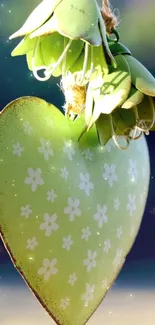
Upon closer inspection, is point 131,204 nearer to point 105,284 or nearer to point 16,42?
point 105,284

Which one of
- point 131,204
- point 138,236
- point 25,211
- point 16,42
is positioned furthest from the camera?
point 138,236

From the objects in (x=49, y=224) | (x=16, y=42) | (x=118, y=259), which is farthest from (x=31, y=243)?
(x=16, y=42)

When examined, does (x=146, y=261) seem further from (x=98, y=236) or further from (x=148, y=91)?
(x=148, y=91)

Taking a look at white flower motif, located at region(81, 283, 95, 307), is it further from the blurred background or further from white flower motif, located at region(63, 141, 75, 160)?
the blurred background

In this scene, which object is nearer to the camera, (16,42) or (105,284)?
(105,284)

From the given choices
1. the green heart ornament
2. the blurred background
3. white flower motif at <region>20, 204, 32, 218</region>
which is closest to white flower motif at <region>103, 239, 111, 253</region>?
the green heart ornament

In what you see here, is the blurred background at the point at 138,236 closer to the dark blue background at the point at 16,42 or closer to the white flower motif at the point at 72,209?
the dark blue background at the point at 16,42
